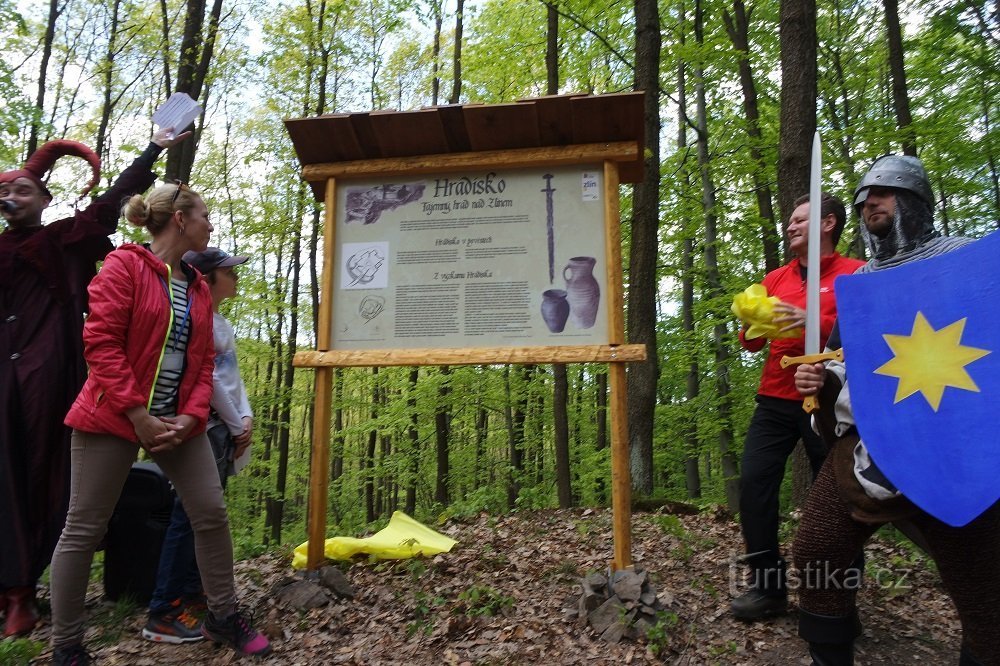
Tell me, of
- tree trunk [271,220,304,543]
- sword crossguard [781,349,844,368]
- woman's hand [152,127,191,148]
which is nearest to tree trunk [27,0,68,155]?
tree trunk [271,220,304,543]

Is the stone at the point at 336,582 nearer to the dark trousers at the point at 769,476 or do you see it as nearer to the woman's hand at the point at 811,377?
the dark trousers at the point at 769,476

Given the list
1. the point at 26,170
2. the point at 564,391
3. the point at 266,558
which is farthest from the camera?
the point at 564,391

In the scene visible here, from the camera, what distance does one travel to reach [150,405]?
A: 298cm

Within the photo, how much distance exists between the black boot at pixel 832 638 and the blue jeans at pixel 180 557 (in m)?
2.92

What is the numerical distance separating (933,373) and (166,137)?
4016 mm

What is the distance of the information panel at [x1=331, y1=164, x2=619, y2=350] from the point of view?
12.9 feet

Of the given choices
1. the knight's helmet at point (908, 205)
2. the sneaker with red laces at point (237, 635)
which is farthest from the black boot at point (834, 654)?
the sneaker with red laces at point (237, 635)

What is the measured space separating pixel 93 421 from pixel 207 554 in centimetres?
86

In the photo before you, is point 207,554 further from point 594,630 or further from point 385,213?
point 385,213

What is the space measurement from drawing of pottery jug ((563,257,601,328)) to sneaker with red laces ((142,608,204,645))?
278 cm

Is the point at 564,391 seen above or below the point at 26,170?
below

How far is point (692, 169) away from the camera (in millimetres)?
12359

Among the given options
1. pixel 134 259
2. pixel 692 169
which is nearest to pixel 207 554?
pixel 134 259

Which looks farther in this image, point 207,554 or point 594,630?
point 594,630
